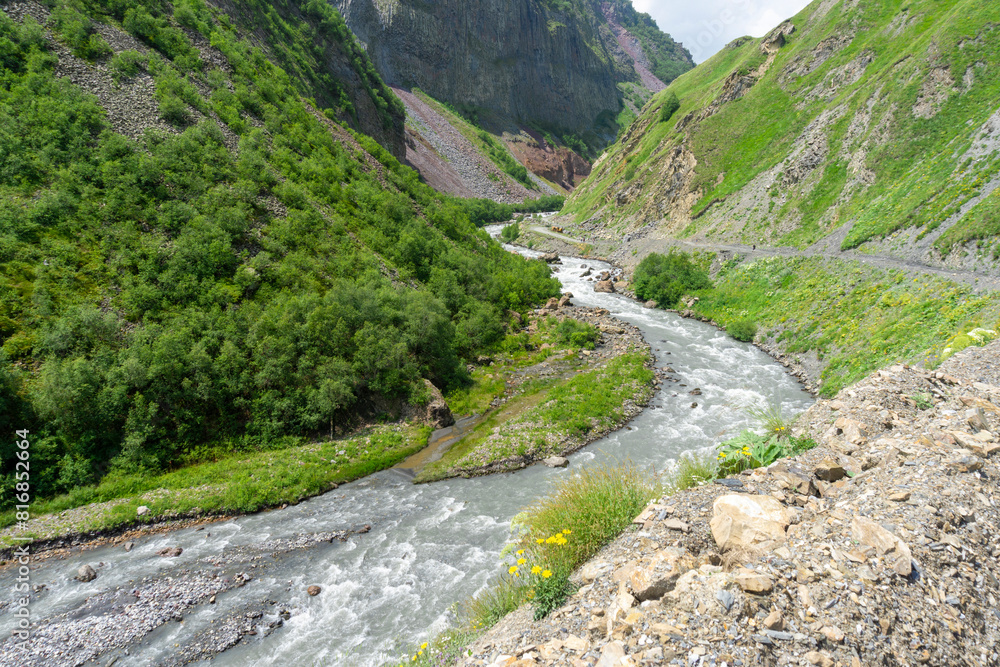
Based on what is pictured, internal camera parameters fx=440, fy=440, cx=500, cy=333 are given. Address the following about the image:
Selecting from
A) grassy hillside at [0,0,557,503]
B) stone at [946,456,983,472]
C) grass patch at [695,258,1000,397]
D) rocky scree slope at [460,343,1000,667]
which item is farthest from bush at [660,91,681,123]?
stone at [946,456,983,472]

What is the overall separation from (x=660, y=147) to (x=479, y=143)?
Result: 2618 inches

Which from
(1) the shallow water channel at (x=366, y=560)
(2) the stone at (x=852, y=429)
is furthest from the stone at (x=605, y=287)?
(2) the stone at (x=852, y=429)

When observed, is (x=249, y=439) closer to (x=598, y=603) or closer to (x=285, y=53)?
(x=598, y=603)

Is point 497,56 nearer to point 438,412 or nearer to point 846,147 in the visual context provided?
point 846,147

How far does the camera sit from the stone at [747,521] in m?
6.60

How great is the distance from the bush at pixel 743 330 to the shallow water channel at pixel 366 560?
9892 mm

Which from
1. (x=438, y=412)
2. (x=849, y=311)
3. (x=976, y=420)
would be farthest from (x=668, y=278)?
(x=976, y=420)

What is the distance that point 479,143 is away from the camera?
128250 mm

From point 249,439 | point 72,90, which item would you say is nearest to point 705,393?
point 249,439

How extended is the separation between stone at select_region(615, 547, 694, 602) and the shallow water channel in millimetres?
7235

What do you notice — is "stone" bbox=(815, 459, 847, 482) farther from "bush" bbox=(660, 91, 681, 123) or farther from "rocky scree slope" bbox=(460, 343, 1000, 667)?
"bush" bbox=(660, 91, 681, 123)

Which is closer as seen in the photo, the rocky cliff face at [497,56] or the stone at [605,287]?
the stone at [605,287]

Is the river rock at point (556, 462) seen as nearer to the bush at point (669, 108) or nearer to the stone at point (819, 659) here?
the stone at point (819, 659)

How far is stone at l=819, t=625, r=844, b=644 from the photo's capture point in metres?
4.83
